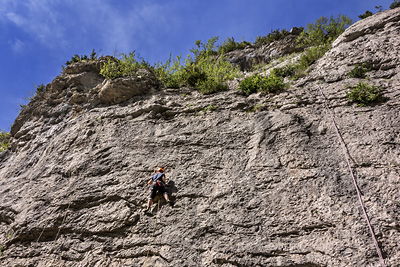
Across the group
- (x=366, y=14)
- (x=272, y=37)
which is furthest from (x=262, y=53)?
(x=366, y=14)

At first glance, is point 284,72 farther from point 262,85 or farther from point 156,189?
point 156,189

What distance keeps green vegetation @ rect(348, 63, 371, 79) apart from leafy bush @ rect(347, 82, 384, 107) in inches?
33.3

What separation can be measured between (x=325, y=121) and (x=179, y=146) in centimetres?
416

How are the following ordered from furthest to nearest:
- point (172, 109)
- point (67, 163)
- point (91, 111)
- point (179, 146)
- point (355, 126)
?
point (91, 111)
point (172, 109)
point (67, 163)
point (179, 146)
point (355, 126)

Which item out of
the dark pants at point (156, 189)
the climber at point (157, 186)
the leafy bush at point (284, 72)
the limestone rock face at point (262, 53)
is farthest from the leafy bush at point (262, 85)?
the limestone rock face at point (262, 53)

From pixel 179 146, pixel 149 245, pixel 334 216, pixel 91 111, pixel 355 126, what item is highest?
pixel 91 111

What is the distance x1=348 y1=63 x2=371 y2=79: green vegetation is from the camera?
7.09 meters

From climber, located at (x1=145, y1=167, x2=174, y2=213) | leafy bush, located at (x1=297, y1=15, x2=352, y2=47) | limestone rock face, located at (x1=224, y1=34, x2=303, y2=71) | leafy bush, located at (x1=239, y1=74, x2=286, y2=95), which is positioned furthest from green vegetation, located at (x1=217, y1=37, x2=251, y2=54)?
climber, located at (x1=145, y1=167, x2=174, y2=213)

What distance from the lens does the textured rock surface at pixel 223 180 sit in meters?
4.30

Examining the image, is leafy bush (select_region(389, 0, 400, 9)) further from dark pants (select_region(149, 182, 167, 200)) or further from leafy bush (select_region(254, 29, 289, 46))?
dark pants (select_region(149, 182, 167, 200))

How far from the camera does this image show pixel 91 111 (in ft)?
30.4

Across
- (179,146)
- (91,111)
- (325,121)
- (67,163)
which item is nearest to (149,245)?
(179,146)

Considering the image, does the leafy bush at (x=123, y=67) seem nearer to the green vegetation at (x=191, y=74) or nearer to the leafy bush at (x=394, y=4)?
the green vegetation at (x=191, y=74)

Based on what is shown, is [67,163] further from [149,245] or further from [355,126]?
[355,126]
